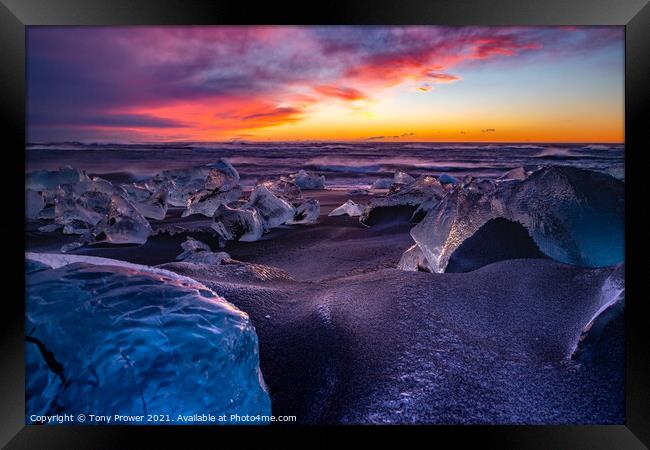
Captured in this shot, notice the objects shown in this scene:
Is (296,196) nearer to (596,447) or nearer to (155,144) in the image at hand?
(155,144)

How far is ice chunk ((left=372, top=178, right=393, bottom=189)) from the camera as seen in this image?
7.31 feet

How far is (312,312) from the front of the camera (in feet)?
6.82

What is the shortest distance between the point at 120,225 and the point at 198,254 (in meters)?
0.41

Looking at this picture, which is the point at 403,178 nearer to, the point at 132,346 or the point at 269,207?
the point at 269,207

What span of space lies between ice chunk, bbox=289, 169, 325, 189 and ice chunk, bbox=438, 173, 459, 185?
24.2 inches

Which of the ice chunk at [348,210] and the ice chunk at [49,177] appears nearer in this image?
the ice chunk at [49,177]

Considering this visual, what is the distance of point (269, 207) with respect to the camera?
2287 millimetres

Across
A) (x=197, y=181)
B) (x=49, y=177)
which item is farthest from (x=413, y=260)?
(x=49, y=177)

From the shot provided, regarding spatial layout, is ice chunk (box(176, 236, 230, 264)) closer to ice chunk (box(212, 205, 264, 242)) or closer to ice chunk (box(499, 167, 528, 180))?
ice chunk (box(212, 205, 264, 242))

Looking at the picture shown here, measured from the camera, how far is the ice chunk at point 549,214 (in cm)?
211

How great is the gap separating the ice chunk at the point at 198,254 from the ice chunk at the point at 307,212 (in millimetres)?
416

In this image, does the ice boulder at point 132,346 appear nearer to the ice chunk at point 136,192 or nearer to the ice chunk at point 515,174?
the ice chunk at point 136,192

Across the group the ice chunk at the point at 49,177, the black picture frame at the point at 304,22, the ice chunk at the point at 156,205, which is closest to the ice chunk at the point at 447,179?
the black picture frame at the point at 304,22

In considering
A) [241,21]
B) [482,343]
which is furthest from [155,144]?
[482,343]
